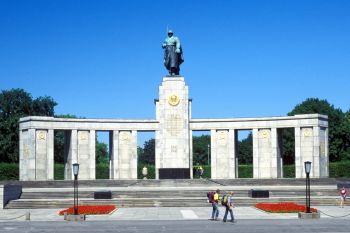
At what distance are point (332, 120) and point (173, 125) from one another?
3510 cm

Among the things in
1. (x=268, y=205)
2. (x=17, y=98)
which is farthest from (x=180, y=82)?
(x=17, y=98)

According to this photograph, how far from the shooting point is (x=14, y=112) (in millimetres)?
81938

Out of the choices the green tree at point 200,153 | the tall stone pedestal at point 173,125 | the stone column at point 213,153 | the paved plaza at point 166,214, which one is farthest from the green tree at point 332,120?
the green tree at point 200,153

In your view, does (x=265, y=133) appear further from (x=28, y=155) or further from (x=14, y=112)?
(x=14, y=112)

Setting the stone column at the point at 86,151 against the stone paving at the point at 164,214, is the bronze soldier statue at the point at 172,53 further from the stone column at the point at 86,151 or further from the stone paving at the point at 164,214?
the stone paving at the point at 164,214

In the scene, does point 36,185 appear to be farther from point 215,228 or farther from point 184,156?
point 215,228

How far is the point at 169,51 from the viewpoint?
5872cm

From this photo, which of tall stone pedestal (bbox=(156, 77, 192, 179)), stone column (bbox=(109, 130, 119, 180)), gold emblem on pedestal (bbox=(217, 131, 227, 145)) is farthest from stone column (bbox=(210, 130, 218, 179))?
stone column (bbox=(109, 130, 119, 180))

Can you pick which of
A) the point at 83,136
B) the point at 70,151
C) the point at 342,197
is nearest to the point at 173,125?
the point at 83,136

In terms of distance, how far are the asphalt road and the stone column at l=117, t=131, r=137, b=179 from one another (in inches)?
1177

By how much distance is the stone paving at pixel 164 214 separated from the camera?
31.7m

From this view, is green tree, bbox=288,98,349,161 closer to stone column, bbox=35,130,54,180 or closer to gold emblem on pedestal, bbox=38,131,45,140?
stone column, bbox=35,130,54,180

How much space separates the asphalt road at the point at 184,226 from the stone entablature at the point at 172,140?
28.1 metres

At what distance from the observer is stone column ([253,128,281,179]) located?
59.1 metres
